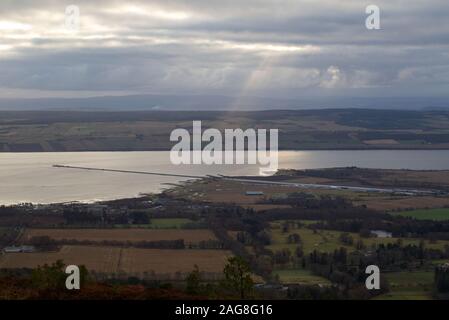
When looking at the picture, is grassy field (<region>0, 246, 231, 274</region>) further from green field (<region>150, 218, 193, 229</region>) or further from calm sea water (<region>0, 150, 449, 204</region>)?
calm sea water (<region>0, 150, 449, 204</region>)

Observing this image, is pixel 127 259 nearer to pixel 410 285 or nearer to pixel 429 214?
pixel 410 285

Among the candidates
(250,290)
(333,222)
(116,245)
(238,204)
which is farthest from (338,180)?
(250,290)

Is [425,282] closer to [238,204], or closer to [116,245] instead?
[116,245]

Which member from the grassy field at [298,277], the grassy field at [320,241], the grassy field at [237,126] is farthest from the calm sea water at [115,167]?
the grassy field at [298,277]

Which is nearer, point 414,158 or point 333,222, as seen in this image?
point 333,222

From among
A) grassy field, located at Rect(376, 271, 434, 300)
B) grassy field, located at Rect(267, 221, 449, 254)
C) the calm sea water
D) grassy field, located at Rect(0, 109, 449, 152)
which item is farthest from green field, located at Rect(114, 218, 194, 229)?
grassy field, located at Rect(0, 109, 449, 152)
